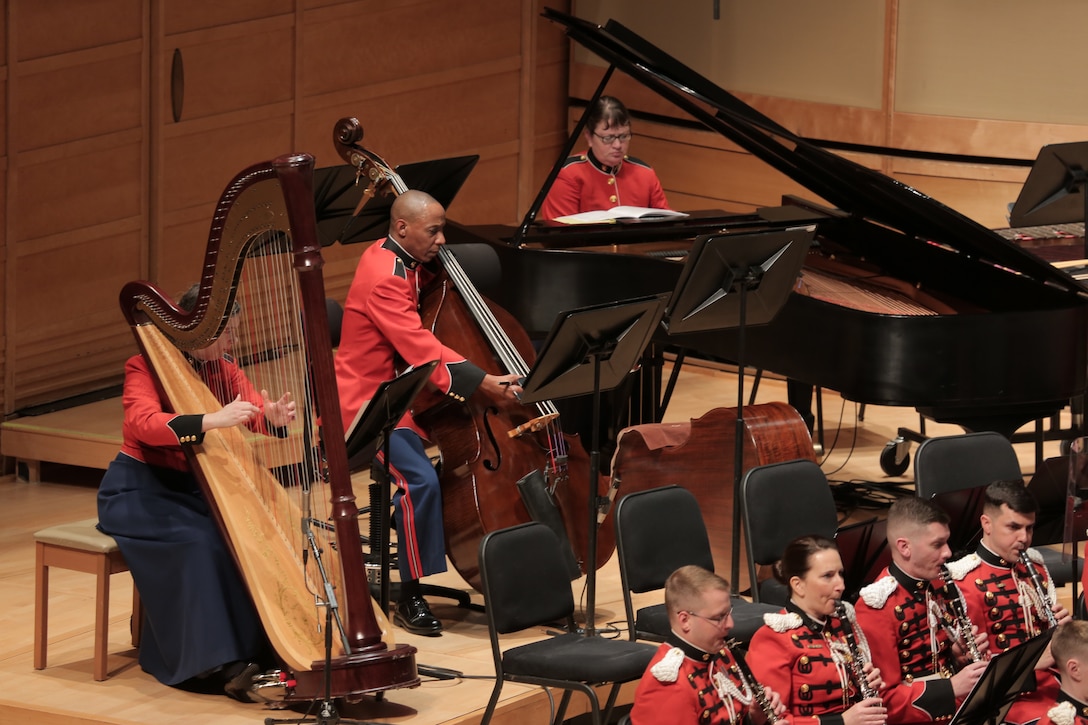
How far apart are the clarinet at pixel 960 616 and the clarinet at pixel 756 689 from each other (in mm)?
867

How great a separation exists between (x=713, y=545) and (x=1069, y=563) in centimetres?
117

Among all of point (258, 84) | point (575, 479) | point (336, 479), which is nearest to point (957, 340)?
point (575, 479)

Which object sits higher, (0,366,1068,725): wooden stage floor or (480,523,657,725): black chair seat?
(480,523,657,725): black chair seat

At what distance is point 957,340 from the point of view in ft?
19.1

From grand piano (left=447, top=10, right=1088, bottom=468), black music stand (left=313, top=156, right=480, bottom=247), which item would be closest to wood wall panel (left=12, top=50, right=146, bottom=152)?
grand piano (left=447, top=10, right=1088, bottom=468)

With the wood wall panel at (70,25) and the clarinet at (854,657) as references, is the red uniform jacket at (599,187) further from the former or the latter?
the clarinet at (854,657)

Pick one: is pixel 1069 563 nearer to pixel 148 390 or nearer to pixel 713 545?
pixel 713 545

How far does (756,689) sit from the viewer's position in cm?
408

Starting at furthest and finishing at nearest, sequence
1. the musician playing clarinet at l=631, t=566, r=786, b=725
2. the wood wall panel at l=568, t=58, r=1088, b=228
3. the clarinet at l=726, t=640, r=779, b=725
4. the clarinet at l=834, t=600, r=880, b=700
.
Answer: the wood wall panel at l=568, t=58, r=1088, b=228
the clarinet at l=834, t=600, r=880, b=700
the clarinet at l=726, t=640, r=779, b=725
the musician playing clarinet at l=631, t=566, r=786, b=725

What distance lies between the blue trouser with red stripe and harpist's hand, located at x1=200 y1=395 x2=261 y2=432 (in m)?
0.75

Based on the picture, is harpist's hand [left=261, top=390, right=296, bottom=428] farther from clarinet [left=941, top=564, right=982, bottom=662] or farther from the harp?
clarinet [left=941, top=564, right=982, bottom=662]

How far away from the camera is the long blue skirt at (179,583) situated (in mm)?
4805

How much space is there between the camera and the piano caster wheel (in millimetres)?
7434

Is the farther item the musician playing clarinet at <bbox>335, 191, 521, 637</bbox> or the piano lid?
the piano lid
